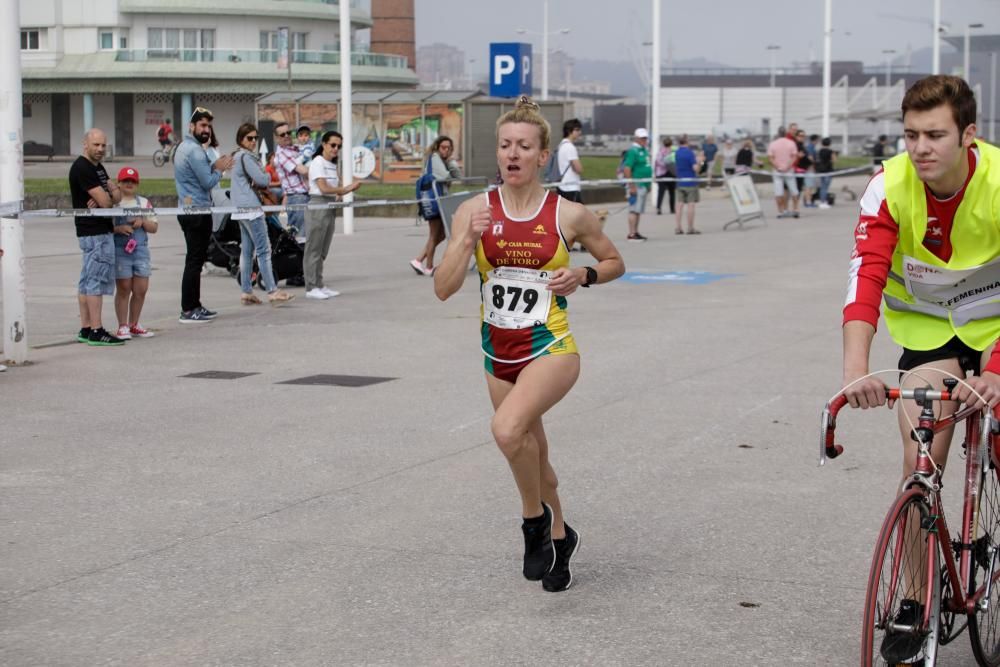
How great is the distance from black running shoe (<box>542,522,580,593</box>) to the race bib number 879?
34.4 inches

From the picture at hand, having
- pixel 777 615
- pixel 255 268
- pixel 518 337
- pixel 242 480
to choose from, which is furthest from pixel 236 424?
pixel 255 268

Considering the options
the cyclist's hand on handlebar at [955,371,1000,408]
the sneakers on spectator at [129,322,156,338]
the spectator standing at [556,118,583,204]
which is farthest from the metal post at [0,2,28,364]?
the spectator standing at [556,118,583,204]

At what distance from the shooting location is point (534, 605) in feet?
17.9

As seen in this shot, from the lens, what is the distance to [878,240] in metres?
4.27

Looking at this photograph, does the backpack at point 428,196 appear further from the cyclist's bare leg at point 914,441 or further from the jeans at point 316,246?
the cyclist's bare leg at point 914,441

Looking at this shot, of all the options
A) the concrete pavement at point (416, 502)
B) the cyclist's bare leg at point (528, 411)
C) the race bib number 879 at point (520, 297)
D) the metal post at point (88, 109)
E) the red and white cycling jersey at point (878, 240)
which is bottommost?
the concrete pavement at point (416, 502)

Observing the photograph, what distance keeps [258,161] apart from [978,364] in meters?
11.7

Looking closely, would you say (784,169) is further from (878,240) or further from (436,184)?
(878,240)

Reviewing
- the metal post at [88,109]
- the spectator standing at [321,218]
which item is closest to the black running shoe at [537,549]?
the spectator standing at [321,218]

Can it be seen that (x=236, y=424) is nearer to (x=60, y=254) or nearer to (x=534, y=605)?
(x=534, y=605)

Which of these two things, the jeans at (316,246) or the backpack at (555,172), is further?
the backpack at (555,172)

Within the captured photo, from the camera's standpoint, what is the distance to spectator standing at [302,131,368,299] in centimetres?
1603

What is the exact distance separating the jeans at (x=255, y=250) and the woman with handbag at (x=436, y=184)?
3.47 meters

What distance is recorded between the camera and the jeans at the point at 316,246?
1602cm
